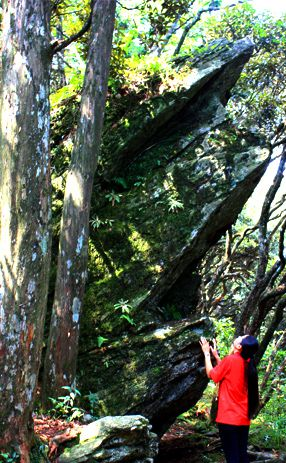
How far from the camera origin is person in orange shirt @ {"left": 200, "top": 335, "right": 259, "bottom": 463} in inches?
233

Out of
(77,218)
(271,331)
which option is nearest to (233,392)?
(77,218)

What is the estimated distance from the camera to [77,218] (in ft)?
24.3

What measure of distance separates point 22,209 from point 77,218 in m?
2.52

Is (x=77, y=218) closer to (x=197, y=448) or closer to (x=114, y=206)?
(x=114, y=206)

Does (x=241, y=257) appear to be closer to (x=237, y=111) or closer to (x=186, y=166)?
(x=237, y=111)

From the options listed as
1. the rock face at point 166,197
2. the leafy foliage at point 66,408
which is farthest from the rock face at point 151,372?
the leafy foliage at point 66,408

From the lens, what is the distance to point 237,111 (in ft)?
53.8

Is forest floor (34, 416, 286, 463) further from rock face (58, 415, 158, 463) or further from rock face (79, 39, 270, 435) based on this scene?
rock face (58, 415, 158, 463)

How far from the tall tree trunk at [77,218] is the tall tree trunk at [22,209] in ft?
6.89

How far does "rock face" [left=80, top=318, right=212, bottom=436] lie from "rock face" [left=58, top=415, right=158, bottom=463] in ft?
5.34

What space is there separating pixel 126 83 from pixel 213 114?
88.3 inches

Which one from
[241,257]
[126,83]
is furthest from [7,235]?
[241,257]

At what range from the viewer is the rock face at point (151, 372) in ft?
25.0

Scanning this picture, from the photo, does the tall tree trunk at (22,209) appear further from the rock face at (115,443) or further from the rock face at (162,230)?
the rock face at (162,230)
